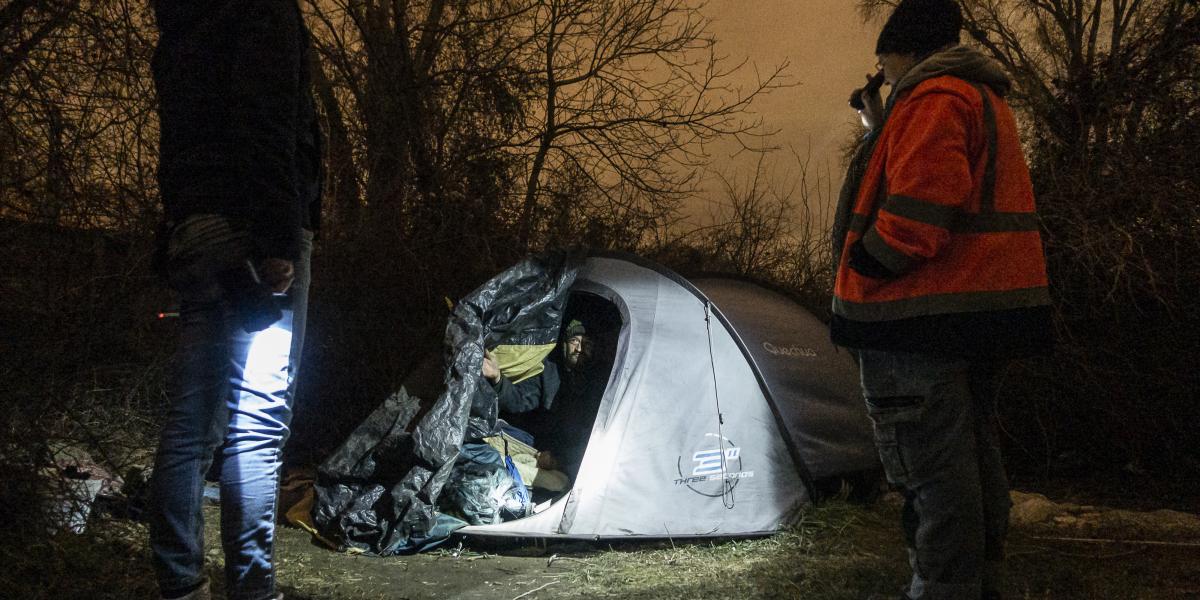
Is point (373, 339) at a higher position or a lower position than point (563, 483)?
higher

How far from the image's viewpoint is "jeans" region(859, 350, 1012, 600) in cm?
209

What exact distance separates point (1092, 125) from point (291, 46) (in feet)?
16.8

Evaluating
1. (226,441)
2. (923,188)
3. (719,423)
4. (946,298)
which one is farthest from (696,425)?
(226,441)

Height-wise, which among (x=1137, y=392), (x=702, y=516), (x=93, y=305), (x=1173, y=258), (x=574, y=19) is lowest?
(x=702, y=516)

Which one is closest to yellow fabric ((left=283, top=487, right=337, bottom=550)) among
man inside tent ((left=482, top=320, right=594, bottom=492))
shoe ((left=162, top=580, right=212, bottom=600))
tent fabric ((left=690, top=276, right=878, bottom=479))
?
man inside tent ((left=482, top=320, right=594, bottom=492))

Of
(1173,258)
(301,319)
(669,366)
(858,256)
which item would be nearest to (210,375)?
(301,319)

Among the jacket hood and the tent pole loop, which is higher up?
the jacket hood

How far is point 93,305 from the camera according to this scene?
3.55 metres

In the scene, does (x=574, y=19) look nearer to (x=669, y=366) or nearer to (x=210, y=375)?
(x=669, y=366)

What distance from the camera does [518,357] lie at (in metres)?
4.59

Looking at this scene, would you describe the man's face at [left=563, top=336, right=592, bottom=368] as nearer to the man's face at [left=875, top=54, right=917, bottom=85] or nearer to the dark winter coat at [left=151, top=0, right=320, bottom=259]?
the man's face at [left=875, top=54, right=917, bottom=85]

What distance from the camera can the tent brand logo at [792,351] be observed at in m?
4.22

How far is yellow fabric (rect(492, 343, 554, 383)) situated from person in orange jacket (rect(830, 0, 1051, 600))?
8.39 feet

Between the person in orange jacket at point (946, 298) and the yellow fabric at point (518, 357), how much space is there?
2.56 meters
